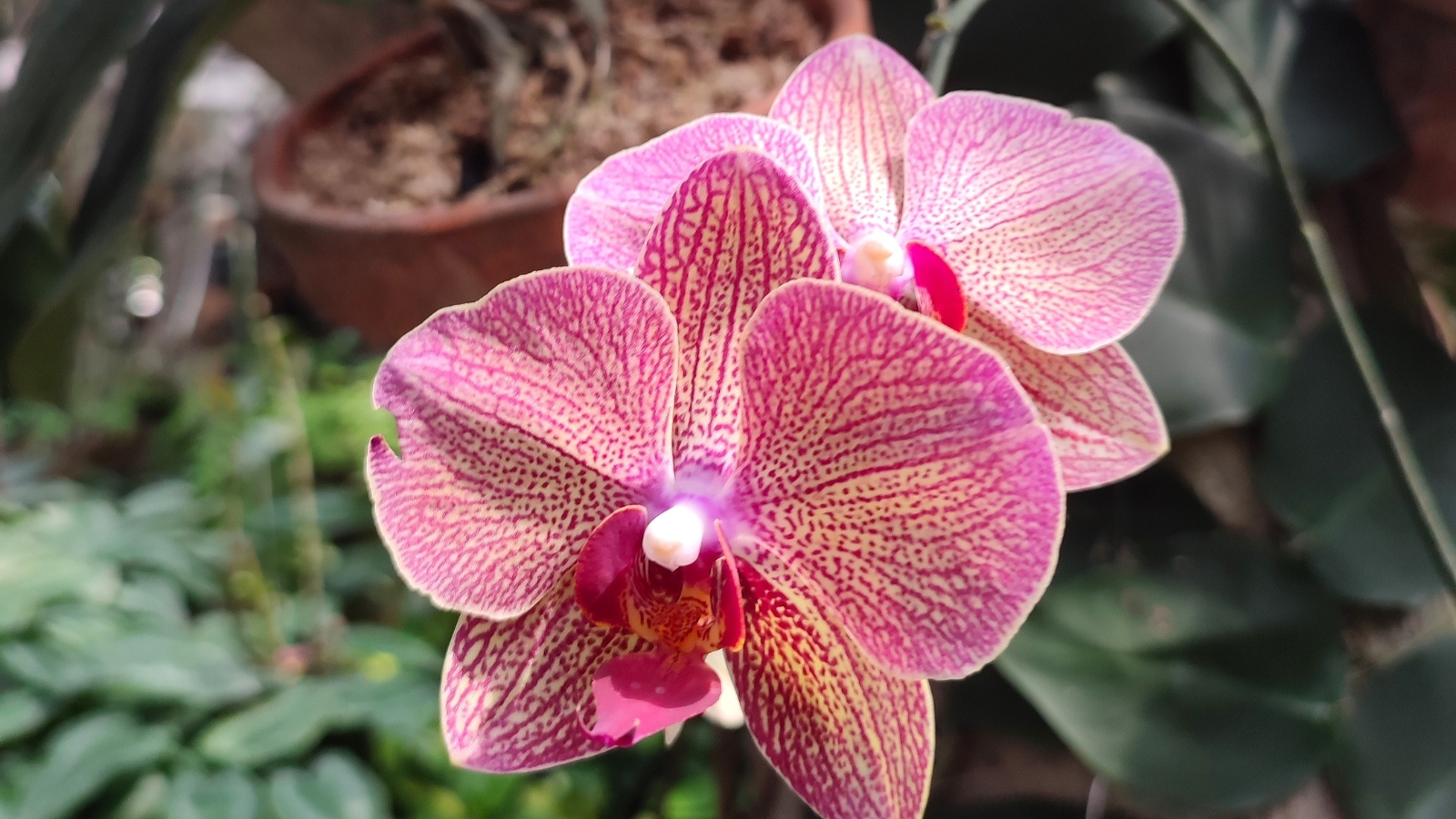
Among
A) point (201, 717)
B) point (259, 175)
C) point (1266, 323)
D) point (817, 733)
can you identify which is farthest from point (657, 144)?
point (201, 717)

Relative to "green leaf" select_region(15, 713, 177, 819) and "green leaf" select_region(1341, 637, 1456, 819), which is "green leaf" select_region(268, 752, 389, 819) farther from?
"green leaf" select_region(1341, 637, 1456, 819)

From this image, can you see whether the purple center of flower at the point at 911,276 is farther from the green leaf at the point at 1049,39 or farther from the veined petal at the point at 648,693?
the green leaf at the point at 1049,39

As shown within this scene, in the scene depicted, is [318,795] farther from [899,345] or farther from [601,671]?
[899,345]

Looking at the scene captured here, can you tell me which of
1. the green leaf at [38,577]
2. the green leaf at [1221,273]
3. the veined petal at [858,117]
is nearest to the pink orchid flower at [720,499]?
the veined petal at [858,117]

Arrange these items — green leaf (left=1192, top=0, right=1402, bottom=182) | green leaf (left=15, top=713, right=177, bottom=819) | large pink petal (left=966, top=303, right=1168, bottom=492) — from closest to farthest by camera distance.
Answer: large pink petal (left=966, top=303, right=1168, bottom=492), green leaf (left=1192, top=0, right=1402, bottom=182), green leaf (left=15, top=713, right=177, bottom=819)

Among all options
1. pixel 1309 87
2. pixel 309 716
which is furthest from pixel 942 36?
pixel 309 716

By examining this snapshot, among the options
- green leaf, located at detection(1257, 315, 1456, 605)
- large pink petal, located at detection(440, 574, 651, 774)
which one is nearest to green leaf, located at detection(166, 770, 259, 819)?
large pink petal, located at detection(440, 574, 651, 774)
